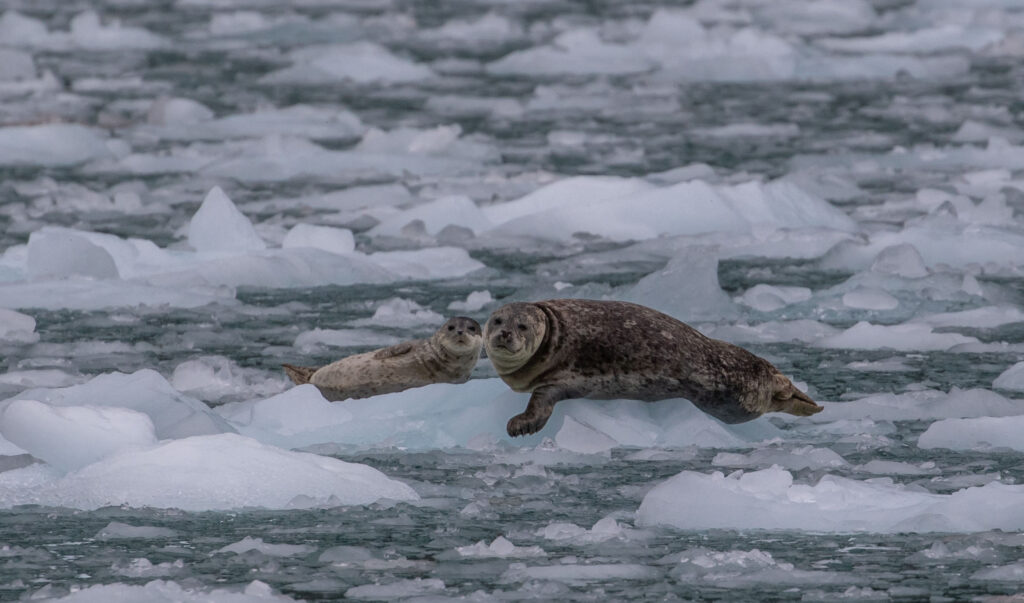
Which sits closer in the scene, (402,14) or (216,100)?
(216,100)

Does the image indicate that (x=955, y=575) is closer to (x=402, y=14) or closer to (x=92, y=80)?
(x=92, y=80)

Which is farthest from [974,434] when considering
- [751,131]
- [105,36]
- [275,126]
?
[105,36]

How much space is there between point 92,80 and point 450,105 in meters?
2.88

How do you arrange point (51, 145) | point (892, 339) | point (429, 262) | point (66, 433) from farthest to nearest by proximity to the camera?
point (51, 145)
point (429, 262)
point (892, 339)
point (66, 433)

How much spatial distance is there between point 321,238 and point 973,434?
3658 millimetres

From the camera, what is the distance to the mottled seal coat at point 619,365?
193 inches

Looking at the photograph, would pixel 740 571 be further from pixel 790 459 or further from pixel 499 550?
pixel 790 459

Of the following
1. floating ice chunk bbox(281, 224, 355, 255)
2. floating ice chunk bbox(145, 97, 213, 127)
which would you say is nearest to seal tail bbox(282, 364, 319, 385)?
floating ice chunk bbox(281, 224, 355, 255)

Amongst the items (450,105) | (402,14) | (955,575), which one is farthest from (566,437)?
(402,14)

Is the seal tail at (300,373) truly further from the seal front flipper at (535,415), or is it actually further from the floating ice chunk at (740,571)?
the floating ice chunk at (740,571)

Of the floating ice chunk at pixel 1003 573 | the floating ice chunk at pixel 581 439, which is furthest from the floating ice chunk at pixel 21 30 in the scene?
the floating ice chunk at pixel 1003 573

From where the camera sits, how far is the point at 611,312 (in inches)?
201

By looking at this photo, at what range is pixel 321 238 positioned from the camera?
7.81m

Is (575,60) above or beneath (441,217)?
above
